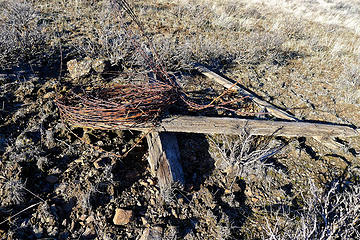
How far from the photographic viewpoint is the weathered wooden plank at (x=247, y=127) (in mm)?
2820

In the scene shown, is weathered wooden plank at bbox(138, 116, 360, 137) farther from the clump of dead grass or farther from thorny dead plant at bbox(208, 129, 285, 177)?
the clump of dead grass

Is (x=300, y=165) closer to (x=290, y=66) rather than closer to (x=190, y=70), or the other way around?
(x=190, y=70)

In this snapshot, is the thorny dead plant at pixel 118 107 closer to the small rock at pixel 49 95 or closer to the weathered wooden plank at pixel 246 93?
the small rock at pixel 49 95

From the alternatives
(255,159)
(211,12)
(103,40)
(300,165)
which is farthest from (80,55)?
(211,12)

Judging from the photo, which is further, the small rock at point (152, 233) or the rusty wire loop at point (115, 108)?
the rusty wire loop at point (115, 108)

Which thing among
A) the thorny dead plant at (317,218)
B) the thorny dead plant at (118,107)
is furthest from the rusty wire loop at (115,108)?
the thorny dead plant at (317,218)

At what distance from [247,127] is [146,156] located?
138 cm

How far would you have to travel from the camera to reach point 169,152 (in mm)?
2598

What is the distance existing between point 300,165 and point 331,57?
430 centimetres

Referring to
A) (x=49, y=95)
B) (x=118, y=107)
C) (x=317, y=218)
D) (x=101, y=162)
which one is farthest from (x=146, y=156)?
(x=317, y=218)

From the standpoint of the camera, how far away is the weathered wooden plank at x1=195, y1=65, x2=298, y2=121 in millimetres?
3620

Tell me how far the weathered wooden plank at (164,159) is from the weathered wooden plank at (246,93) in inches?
58.9

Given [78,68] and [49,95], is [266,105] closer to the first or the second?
[78,68]

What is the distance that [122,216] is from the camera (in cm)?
211
